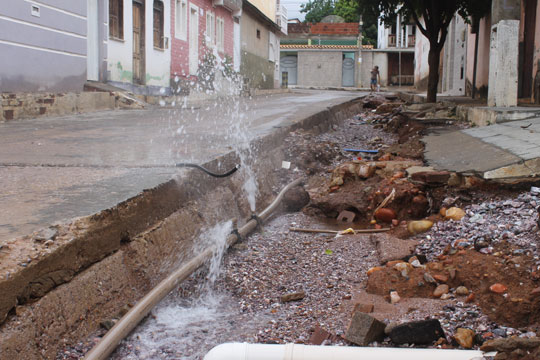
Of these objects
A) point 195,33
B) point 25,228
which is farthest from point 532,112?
point 195,33

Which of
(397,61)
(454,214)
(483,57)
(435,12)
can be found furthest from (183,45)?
(397,61)

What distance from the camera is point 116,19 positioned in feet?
42.0

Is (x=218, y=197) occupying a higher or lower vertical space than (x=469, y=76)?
lower

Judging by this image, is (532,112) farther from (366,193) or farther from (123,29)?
(123,29)

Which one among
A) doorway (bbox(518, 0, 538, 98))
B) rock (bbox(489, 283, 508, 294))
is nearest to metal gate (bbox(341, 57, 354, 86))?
doorway (bbox(518, 0, 538, 98))

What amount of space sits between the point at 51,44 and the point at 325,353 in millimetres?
9292

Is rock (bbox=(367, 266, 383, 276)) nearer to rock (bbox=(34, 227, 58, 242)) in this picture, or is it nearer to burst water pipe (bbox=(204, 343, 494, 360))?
burst water pipe (bbox=(204, 343, 494, 360))

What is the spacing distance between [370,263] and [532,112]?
429cm

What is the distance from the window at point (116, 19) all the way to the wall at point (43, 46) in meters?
1.90

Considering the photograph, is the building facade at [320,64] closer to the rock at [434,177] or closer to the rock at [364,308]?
the rock at [434,177]

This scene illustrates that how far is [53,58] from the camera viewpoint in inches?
385

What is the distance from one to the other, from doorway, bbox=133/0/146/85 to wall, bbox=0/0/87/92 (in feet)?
10.6

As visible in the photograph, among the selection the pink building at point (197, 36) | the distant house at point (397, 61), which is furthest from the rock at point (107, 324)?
the distant house at point (397, 61)

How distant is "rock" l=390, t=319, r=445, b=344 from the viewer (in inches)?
80.5
